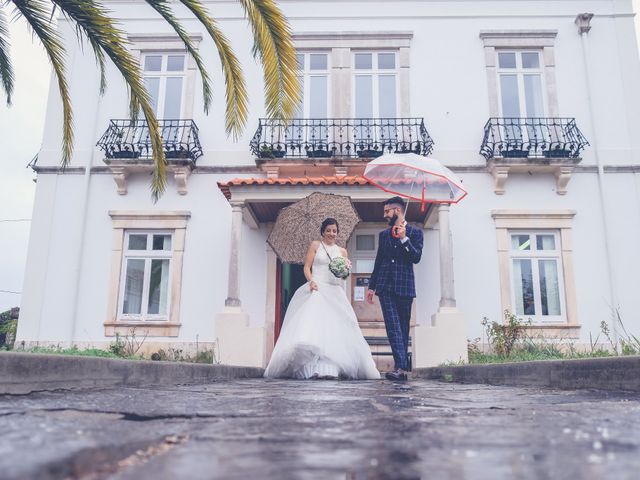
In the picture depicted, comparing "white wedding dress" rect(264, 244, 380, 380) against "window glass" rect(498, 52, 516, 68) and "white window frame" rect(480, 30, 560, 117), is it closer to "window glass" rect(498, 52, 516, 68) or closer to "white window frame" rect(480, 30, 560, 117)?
"white window frame" rect(480, 30, 560, 117)

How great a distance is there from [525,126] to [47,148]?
11.3 m

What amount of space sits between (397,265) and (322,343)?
1.40 m

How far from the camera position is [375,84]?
13.5m

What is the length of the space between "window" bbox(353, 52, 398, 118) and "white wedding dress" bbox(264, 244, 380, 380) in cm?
659

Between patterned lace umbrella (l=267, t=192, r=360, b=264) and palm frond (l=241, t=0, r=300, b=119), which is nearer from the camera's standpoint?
palm frond (l=241, t=0, r=300, b=119)

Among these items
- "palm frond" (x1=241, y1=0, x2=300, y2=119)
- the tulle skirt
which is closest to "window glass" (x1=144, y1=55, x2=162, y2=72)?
"palm frond" (x1=241, y1=0, x2=300, y2=119)

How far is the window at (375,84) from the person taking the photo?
13.2 meters

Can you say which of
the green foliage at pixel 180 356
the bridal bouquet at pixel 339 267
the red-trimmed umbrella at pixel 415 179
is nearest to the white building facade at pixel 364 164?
the green foliage at pixel 180 356

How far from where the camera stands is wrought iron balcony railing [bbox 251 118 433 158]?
12.4 metres

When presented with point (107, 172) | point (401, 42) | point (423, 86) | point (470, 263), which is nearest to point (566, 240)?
point (470, 263)

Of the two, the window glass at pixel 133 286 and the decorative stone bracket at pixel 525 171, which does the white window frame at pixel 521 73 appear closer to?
the decorative stone bracket at pixel 525 171

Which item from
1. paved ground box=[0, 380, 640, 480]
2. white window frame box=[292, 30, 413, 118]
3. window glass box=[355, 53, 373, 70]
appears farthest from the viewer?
window glass box=[355, 53, 373, 70]

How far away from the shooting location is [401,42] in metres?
13.4

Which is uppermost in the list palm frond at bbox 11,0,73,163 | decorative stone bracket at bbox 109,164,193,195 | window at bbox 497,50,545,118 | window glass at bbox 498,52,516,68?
window glass at bbox 498,52,516,68
